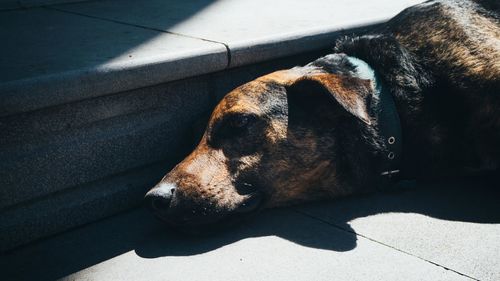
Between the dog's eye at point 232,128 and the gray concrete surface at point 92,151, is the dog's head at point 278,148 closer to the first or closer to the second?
the dog's eye at point 232,128

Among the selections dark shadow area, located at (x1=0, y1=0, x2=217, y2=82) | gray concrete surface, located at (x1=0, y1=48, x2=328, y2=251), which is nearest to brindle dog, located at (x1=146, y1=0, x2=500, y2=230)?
gray concrete surface, located at (x1=0, y1=48, x2=328, y2=251)

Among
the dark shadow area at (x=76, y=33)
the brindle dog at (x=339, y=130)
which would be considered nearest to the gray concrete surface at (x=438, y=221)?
Result: the brindle dog at (x=339, y=130)

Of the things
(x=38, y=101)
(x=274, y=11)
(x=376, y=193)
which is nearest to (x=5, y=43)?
(x=38, y=101)

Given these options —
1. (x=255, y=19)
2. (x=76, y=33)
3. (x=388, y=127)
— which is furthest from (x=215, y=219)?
(x=255, y=19)

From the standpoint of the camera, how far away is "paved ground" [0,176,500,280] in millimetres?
3133

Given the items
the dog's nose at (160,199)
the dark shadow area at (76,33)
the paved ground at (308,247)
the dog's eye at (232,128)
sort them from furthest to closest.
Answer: the dark shadow area at (76,33), the dog's eye at (232,128), the dog's nose at (160,199), the paved ground at (308,247)

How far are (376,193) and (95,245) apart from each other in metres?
1.90

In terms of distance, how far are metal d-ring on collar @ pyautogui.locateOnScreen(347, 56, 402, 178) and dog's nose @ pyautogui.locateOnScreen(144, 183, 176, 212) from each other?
1395mm

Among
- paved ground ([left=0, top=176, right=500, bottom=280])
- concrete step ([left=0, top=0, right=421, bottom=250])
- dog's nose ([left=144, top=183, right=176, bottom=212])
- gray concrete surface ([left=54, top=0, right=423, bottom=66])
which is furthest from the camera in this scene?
gray concrete surface ([left=54, top=0, right=423, bottom=66])

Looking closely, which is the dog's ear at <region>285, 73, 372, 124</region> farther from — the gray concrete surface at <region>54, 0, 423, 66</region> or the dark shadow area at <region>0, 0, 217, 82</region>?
the dark shadow area at <region>0, 0, 217, 82</region>

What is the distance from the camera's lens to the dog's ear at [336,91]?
3410 mm

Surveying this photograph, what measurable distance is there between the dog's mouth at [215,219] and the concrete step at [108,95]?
67 cm

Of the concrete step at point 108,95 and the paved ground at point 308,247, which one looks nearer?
Result: the paved ground at point 308,247

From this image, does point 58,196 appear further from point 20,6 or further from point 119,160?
point 20,6
